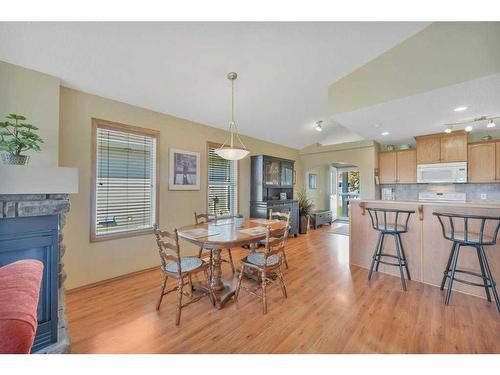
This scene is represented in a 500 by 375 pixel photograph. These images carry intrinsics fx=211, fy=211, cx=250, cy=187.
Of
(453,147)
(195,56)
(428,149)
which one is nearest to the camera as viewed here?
(195,56)

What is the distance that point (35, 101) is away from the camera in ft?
7.21

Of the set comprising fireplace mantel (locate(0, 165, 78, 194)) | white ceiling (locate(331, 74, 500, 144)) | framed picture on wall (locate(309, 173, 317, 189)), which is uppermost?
white ceiling (locate(331, 74, 500, 144))

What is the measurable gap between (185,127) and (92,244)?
2.24m

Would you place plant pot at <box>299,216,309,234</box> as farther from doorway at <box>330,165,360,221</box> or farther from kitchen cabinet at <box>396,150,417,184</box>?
doorway at <box>330,165,360,221</box>

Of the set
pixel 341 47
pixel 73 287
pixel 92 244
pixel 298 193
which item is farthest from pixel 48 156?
pixel 298 193

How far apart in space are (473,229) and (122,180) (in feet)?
14.8

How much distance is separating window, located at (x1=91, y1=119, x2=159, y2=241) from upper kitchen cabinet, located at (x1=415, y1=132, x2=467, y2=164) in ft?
17.7

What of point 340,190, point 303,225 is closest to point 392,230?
point 303,225

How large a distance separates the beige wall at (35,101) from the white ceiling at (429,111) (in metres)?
3.69

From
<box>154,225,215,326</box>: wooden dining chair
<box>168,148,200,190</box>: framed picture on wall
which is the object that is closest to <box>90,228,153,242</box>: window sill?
<box>168,148,200,190</box>: framed picture on wall

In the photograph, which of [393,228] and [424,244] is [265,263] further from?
[424,244]

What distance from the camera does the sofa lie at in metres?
0.70
